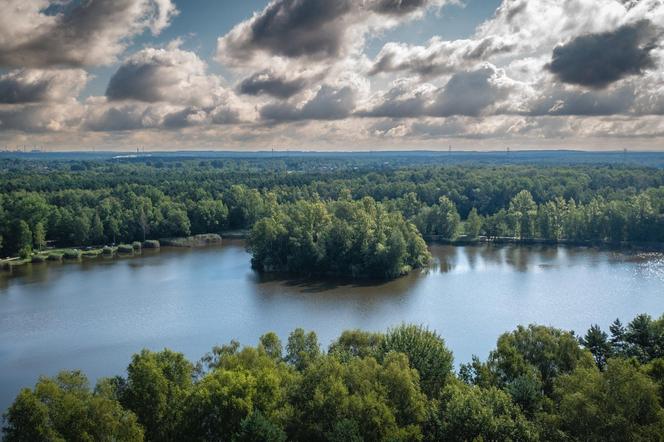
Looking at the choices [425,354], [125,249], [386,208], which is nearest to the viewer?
[425,354]

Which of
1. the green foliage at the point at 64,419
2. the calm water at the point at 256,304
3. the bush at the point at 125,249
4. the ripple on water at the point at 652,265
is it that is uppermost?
the green foliage at the point at 64,419

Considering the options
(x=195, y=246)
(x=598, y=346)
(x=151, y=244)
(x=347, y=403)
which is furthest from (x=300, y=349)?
(x=151, y=244)

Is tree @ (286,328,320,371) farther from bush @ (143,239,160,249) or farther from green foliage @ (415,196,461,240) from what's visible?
bush @ (143,239,160,249)

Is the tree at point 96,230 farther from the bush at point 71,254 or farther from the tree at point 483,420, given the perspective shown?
the tree at point 483,420

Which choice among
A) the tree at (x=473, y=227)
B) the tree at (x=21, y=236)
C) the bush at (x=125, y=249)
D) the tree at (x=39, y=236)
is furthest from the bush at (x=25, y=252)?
the tree at (x=473, y=227)

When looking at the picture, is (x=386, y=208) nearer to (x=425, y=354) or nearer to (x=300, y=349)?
(x=300, y=349)

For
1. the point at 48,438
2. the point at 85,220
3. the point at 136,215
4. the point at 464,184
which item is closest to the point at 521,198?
the point at 464,184

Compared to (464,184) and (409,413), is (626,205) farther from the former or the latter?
(409,413)
